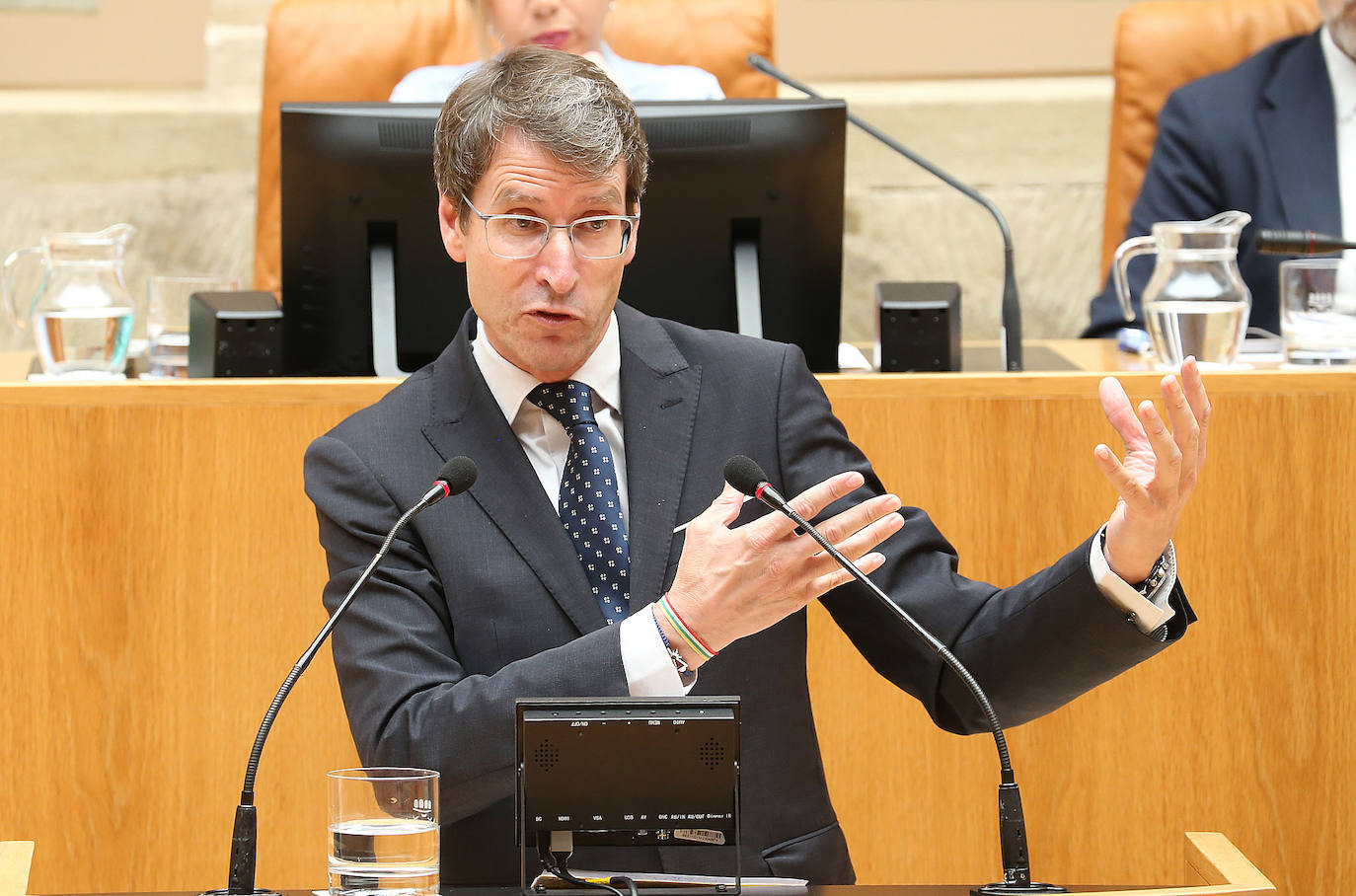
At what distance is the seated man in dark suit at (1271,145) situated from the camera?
111 inches

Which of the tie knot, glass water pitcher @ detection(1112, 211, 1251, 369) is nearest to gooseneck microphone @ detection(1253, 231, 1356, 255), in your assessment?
glass water pitcher @ detection(1112, 211, 1251, 369)

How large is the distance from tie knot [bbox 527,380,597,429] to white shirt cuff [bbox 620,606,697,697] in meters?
0.30

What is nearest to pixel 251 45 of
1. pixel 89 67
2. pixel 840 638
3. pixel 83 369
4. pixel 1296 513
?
pixel 89 67

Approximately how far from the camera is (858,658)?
1840 mm

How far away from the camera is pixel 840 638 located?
1.84 meters

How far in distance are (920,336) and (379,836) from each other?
3.53 ft

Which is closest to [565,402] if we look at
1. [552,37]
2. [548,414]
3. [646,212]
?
[548,414]

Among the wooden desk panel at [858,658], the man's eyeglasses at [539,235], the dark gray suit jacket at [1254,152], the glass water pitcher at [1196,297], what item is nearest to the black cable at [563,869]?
the man's eyeglasses at [539,235]

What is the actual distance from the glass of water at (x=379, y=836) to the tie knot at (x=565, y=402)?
1.66 feet

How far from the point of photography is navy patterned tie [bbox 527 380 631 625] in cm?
152

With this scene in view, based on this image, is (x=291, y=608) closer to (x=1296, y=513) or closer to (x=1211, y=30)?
(x=1296, y=513)

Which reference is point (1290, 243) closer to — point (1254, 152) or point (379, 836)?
point (1254, 152)

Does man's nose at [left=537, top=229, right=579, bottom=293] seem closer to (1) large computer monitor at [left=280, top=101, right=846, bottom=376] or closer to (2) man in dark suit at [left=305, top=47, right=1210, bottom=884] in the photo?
(2) man in dark suit at [left=305, top=47, right=1210, bottom=884]

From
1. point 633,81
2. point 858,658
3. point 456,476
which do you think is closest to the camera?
point 456,476
